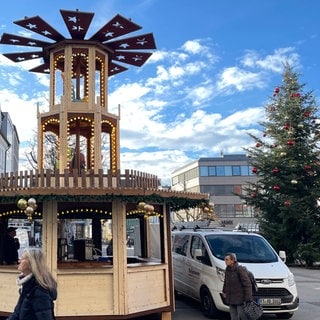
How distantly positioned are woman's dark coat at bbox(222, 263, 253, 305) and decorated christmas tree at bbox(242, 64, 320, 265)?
14145mm

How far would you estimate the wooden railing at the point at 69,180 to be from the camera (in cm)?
823

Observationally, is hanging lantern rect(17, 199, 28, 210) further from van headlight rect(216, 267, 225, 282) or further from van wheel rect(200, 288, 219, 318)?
van wheel rect(200, 288, 219, 318)

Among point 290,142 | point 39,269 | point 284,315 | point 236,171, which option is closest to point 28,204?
point 39,269

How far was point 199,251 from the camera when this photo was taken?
1009cm

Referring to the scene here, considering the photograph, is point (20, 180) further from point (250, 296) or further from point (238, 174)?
point (238, 174)

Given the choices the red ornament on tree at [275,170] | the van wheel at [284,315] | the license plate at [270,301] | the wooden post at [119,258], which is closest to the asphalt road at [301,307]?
the van wheel at [284,315]

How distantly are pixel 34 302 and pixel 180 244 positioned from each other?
321 inches

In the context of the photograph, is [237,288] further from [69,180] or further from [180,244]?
[180,244]

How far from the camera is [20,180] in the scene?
329 inches

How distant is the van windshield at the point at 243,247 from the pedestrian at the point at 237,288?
7.63ft

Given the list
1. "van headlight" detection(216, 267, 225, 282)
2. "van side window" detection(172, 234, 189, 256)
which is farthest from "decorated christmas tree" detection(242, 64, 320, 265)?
"van headlight" detection(216, 267, 225, 282)

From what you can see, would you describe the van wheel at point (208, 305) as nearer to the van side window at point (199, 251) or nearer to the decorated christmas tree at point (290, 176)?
the van side window at point (199, 251)

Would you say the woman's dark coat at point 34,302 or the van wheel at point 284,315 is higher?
the woman's dark coat at point 34,302

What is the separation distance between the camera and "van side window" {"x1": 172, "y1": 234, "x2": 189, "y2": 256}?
37.6ft
